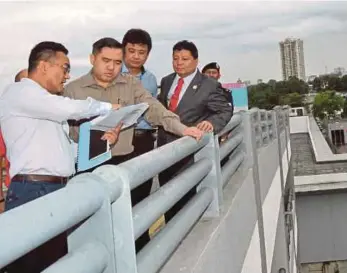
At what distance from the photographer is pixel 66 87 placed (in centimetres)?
391


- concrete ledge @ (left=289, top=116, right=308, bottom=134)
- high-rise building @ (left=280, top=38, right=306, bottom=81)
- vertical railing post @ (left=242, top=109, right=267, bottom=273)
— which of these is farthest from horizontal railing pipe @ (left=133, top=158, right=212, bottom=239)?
high-rise building @ (left=280, top=38, right=306, bottom=81)

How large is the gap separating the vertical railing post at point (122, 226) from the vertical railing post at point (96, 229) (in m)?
0.08

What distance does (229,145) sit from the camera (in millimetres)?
5430

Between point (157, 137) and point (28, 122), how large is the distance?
206cm

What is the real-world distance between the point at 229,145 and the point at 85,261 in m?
3.93

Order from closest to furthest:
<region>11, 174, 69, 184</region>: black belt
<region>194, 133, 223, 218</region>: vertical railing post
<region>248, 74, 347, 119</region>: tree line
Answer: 1. <region>11, 174, 69, 184</region>: black belt
2. <region>194, 133, 223, 218</region>: vertical railing post
3. <region>248, 74, 347, 119</region>: tree line

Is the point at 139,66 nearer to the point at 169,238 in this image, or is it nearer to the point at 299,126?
the point at 169,238

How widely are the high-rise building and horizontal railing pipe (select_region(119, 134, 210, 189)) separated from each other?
164m

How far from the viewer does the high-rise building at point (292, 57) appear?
165 m

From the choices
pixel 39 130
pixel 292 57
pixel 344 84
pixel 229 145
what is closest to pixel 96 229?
pixel 39 130

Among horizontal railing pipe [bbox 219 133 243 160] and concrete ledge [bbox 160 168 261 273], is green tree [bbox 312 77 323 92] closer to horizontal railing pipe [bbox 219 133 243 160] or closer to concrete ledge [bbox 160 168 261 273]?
horizontal railing pipe [bbox 219 133 243 160]

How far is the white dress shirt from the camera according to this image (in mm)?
2914

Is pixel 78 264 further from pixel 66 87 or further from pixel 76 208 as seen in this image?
pixel 66 87

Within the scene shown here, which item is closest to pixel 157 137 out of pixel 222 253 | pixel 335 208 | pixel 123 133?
pixel 123 133
